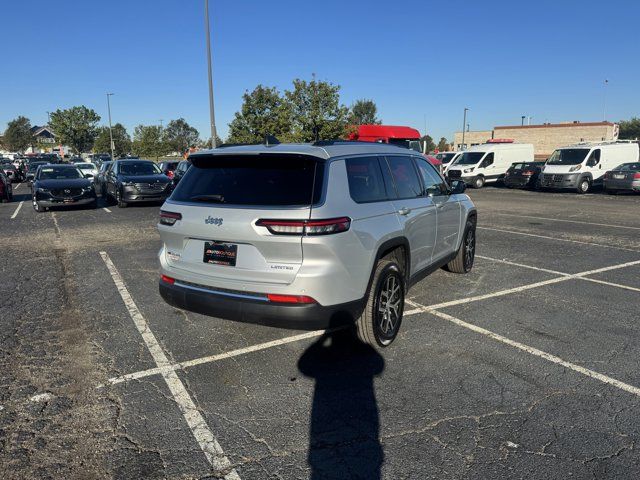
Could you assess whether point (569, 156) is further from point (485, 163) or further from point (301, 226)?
point (301, 226)

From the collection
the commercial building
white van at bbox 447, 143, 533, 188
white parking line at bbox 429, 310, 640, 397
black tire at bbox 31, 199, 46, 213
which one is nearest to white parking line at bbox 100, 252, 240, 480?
white parking line at bbox 429, 310, 640, 397

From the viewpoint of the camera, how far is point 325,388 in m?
3.55

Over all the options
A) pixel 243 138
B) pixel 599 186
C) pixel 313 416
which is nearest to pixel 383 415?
pixel 313 416

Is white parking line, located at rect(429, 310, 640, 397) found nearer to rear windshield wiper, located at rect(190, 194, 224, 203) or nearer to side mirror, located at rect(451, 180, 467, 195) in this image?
side mirror, located at rect(451, 180, 467, 195)

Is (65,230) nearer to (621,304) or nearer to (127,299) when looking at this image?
(127,299)

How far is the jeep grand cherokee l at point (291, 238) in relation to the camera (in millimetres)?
3432

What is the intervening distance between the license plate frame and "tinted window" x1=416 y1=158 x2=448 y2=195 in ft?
7.92

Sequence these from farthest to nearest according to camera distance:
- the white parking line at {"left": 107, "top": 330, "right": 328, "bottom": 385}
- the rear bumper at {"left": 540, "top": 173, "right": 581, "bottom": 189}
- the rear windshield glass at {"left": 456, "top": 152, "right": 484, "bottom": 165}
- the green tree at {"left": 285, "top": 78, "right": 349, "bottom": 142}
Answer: the green tree at {"left": 285, "top": 78, "right": 349, "bottom": 142}
the rear windshield glass at {"left": 456, "top": 152, "right": 484, "bottom": 165}
the rear bumper at {"left": 540, "top": 173, "right": 581, "bottom": 189}
the white parking line at {"left": 107, "top": 330, "right": 328, "bottom": 385}

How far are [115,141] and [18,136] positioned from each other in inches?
1301

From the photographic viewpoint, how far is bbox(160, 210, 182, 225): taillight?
3958 mm

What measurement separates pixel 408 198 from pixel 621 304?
2964 millimetres

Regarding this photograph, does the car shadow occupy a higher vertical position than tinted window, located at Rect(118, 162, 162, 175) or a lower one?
lower

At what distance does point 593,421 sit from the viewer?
311 centimetres

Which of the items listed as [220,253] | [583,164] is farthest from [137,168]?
[583,164]
